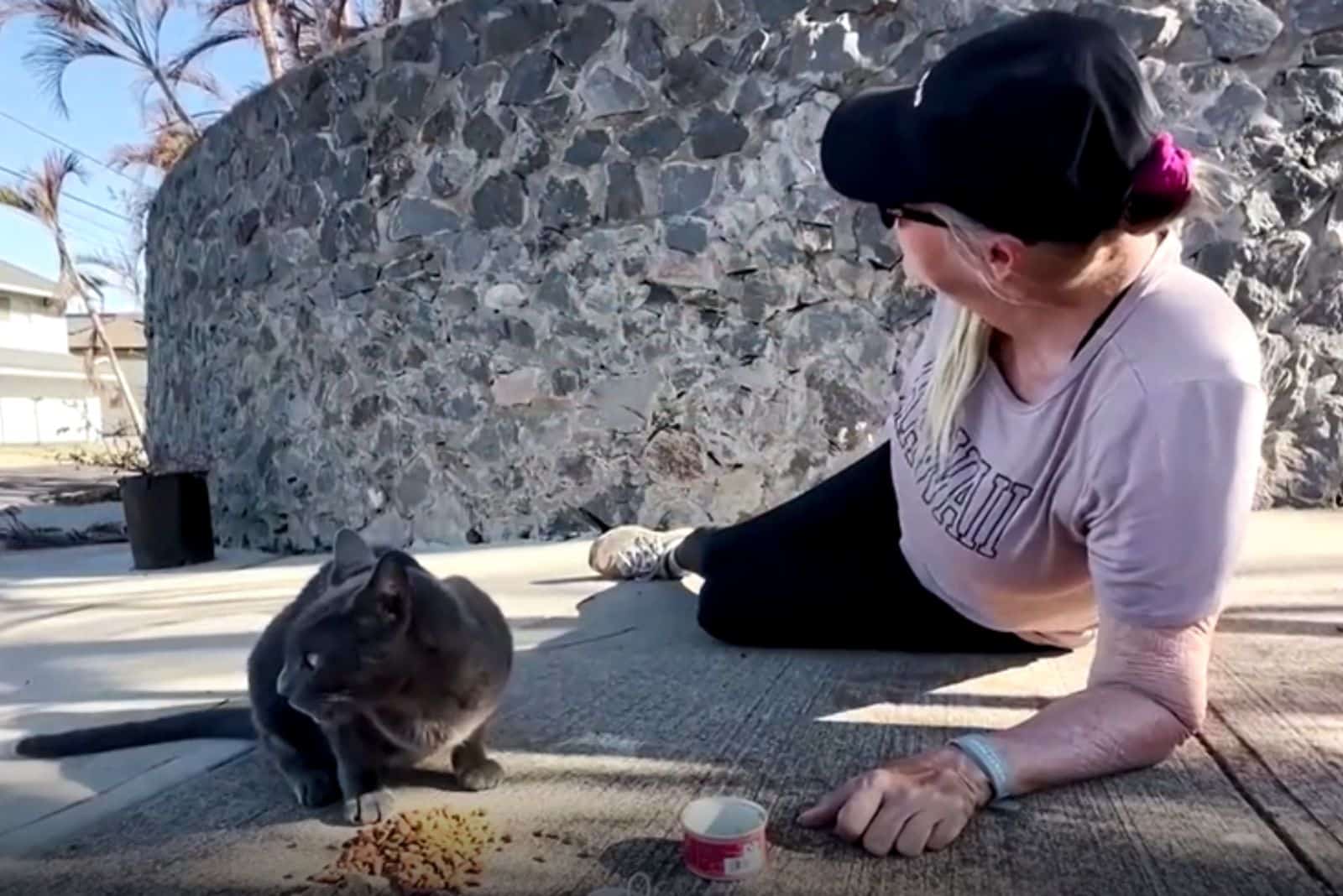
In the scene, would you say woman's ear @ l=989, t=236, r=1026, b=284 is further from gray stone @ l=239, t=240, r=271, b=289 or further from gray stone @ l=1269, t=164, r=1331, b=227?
gray stone @ l=239, t=240, r=271, b=289

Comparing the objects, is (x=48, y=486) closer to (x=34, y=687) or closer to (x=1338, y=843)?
(x=34, y=687)

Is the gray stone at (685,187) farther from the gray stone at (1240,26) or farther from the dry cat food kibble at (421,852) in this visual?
the dry cat food kibble at (421,852)

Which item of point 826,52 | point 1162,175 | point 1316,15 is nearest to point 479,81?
point 826,52

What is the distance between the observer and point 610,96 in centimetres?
405

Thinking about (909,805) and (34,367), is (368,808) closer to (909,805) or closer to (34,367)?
(909,805)

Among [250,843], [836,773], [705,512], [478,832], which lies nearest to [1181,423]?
[836,773]

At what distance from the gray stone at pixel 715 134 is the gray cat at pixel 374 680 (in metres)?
2.81

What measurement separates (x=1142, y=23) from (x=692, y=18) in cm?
154

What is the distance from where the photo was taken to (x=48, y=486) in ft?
35.0

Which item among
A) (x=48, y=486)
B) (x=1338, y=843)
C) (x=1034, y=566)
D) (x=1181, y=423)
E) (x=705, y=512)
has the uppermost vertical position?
(x=1181, y=423)

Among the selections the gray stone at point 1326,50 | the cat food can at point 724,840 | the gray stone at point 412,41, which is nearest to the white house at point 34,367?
the gray stone at point 412,41

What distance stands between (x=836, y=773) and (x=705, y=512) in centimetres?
265

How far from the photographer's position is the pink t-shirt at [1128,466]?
117cm

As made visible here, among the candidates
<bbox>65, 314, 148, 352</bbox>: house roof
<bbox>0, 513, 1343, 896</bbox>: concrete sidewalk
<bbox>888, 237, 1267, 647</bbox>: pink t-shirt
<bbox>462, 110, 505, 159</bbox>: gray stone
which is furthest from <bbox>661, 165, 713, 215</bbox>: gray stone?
<bbox>65, 314, 148, 352</bbox>: house roof
